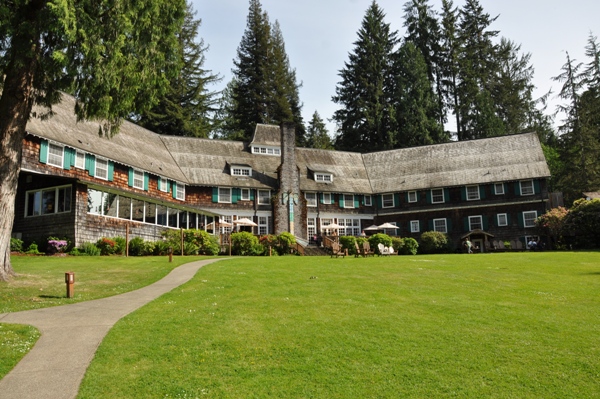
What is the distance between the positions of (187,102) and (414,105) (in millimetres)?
26837

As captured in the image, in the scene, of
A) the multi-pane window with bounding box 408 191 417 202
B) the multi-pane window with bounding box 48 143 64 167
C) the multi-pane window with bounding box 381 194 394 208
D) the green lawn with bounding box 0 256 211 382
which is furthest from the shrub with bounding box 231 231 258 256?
the multi-pane window with bounding box 408 191 417 202

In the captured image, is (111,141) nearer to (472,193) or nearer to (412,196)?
(412,196)

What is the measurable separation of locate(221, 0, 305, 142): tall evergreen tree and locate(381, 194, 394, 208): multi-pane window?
19.1 metres

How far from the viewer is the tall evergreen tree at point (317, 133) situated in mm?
73750

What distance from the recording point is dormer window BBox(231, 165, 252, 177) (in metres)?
42.8

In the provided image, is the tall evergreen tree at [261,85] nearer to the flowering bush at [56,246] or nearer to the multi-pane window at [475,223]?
the multi-pane window at [475,223]

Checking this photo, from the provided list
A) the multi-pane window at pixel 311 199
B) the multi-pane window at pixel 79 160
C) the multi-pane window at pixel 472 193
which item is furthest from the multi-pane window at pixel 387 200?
the multi-pane window at pixel 79 160

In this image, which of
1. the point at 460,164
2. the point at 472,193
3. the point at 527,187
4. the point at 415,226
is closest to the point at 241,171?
the point at 415,226

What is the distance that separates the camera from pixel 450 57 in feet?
213

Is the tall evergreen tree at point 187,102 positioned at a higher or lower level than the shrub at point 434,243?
higher

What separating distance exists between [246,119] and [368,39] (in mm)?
19408

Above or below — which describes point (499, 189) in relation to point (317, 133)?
→ below

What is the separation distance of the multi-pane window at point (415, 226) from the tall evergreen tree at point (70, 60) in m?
33.6

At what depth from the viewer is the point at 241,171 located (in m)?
43.2
